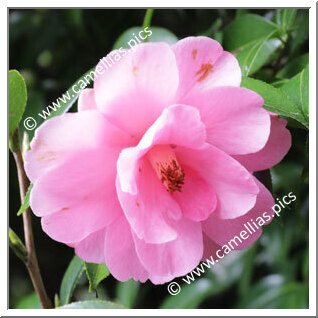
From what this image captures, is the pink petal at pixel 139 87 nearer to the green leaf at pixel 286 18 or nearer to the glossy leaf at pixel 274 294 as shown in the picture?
the green leaf at pixel 286 18

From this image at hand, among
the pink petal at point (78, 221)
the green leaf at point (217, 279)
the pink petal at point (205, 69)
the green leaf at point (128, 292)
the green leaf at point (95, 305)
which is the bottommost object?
the green leaf at point (217, 279)

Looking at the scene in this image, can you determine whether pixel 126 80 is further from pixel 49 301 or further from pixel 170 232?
pixel 49 301

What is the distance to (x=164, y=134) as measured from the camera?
515 millimetres

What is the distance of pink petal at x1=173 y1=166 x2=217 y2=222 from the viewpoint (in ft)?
1.80

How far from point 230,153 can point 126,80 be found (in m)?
0.12

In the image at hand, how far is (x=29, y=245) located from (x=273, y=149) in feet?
1.05

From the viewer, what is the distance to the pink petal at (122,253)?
0.56 m

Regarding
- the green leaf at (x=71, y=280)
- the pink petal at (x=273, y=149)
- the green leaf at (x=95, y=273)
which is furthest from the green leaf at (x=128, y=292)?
the pink petal at (x=273, y=149)

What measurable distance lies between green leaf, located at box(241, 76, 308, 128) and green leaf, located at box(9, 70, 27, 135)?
0.25 meters

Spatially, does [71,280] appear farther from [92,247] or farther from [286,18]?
[286,18]

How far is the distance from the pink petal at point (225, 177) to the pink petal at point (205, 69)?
0.06 metres

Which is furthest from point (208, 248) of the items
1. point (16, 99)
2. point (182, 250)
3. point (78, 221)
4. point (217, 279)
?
point (217, 279)

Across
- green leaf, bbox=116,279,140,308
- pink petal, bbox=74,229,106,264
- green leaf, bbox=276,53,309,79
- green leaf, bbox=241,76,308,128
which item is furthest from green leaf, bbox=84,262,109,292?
green leaf, bbox=116,279,140,308

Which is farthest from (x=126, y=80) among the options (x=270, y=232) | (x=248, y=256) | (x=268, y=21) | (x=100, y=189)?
(x=248, y=256)
